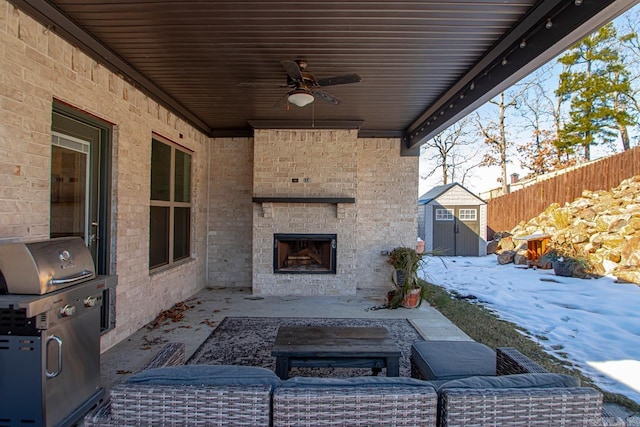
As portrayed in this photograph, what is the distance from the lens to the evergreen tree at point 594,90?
1262 centimetres

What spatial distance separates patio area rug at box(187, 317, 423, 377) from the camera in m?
3.18

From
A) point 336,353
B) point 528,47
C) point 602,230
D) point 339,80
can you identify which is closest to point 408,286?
point 336,353

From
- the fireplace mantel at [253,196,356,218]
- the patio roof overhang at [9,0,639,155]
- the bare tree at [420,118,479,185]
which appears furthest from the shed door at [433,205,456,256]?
the patio roof overhang at [9,0,639,155]

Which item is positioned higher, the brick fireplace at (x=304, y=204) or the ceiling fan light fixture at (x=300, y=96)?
the ceiling fan light fixture at (x=300, y=96)

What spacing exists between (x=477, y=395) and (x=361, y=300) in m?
4.47

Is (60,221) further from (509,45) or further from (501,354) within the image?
(509,45)

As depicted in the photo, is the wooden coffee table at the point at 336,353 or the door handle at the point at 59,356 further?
the wooden coffee table at the point at 336,353

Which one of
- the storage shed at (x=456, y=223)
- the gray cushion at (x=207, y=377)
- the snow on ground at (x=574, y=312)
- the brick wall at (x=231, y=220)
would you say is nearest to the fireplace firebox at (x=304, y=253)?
the brick wall at (x=231, y=220)

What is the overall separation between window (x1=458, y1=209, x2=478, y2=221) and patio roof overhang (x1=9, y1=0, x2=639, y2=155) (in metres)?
7.88

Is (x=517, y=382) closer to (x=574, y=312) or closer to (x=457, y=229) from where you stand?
(x=574, y=312)

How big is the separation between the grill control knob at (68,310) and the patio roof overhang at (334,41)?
7.00 feet

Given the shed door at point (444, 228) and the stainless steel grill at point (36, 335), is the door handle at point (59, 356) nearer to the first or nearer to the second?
the stainless steel grill at point (36, 335)

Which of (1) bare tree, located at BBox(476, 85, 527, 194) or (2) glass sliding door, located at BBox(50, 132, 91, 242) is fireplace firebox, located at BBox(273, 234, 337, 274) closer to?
(2) glass sliding door, located at BBox(50, 132, 91, 242)

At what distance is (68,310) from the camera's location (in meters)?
2.16
